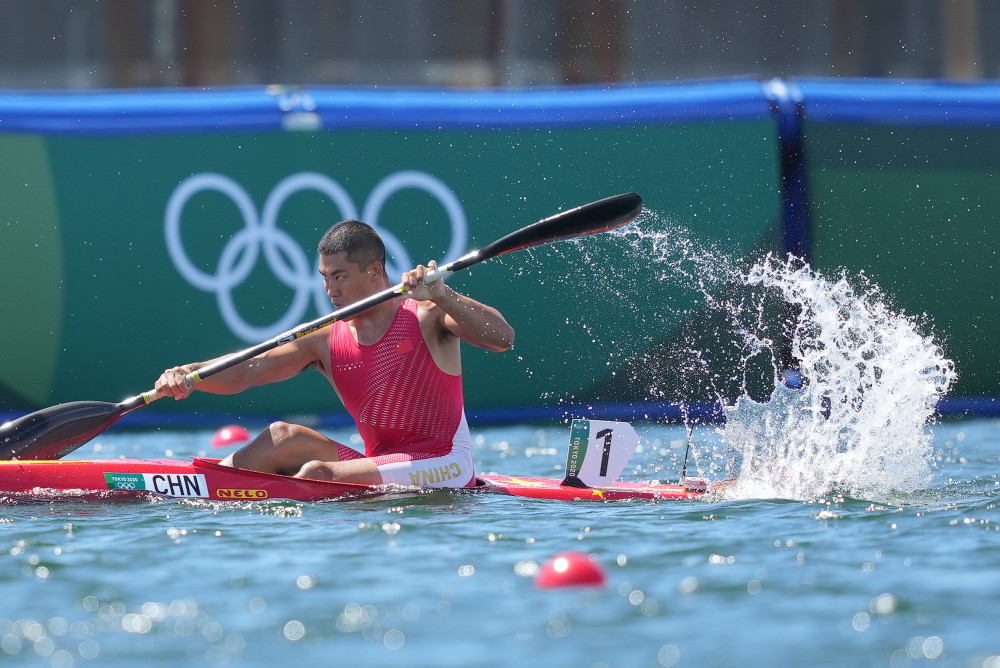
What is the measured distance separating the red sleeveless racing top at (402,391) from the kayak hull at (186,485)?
31 centimetres

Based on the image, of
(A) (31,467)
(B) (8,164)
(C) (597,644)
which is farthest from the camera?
(B) (8,164)

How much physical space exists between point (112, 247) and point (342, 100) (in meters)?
1.76

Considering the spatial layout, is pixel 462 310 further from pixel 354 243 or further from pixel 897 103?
pixel 897 103

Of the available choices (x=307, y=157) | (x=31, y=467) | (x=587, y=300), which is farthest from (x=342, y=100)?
(x=31, y=467)

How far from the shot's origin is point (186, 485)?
595 centimetres

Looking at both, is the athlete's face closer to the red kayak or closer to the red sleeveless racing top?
the red sleeveless racing top

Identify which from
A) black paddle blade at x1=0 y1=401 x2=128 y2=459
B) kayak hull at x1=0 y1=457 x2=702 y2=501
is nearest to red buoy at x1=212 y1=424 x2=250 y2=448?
black paddle blade at x1=0 y1=401 x2=128 y2=459

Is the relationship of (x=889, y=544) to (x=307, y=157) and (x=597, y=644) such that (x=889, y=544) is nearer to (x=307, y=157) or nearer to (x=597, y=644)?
(x=597, y=644)

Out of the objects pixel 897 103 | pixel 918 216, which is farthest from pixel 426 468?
pixel 897 103

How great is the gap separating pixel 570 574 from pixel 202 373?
8.47 feet

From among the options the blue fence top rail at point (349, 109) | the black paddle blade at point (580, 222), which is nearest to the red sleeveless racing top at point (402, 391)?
the black paddle blade at point (580, 222)

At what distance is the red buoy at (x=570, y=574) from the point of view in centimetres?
425

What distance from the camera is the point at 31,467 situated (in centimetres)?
602

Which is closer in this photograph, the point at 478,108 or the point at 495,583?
the point at 495,583
